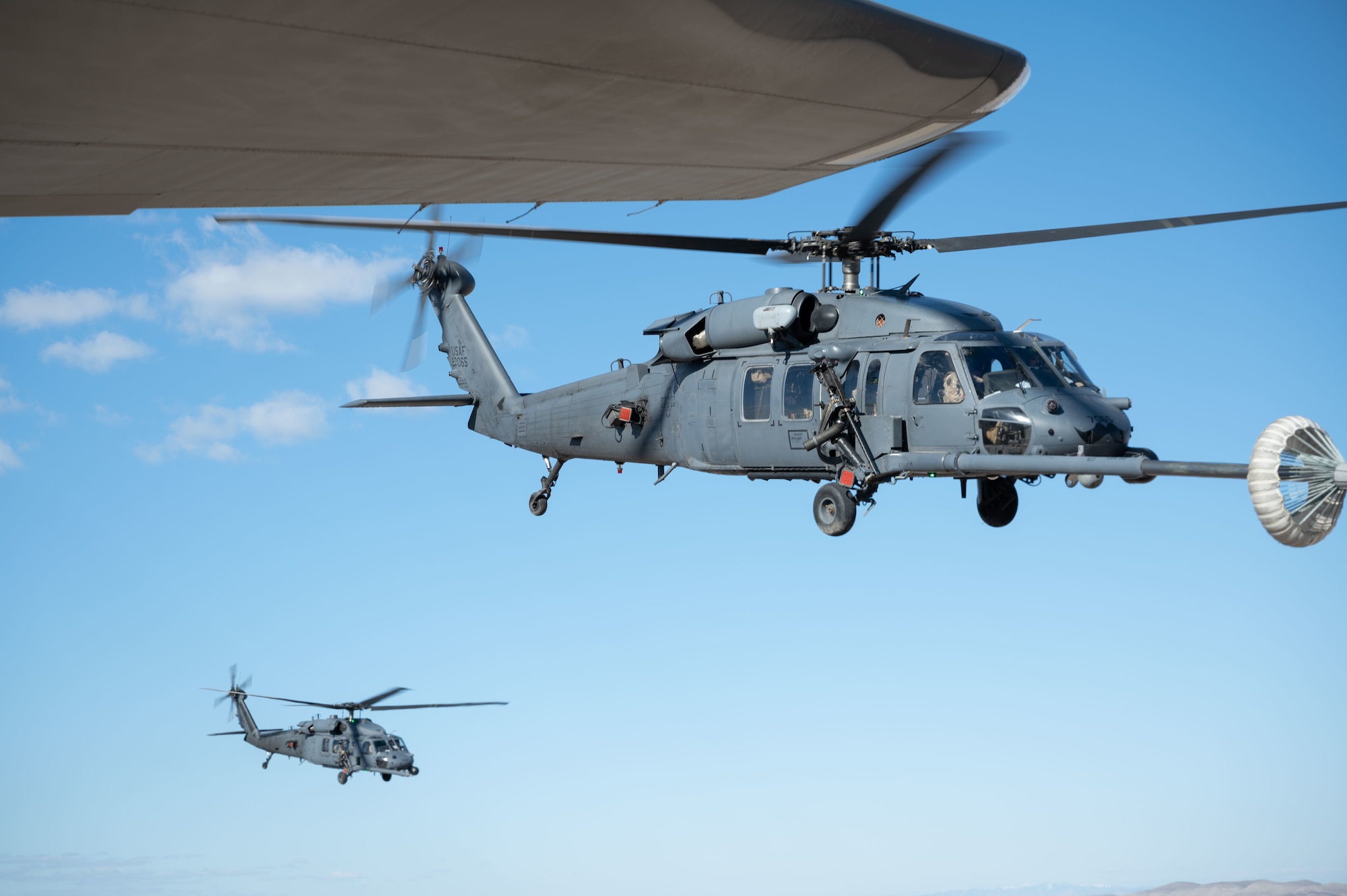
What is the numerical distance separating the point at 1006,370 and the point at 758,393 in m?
3.14

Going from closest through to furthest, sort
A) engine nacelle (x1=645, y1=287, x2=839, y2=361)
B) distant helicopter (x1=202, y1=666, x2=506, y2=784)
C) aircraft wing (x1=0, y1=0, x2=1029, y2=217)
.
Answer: aircraft wing (x1=0, y1=0, x2=1029, y2=217), engine nacelle (x1=645, y1=287, x2=839, y2=361), distant helicopter (x1=202, y1=666, x2=506, y2=784)

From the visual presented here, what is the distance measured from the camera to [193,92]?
5980 millimetres

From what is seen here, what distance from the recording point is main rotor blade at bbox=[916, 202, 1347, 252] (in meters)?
11.0

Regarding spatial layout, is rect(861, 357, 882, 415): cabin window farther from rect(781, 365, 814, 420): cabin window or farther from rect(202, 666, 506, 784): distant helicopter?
rect(202, 666, 506, 784): distant helicopter

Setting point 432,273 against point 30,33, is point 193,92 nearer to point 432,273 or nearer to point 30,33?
point 30,33

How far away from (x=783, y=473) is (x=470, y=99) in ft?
28.0

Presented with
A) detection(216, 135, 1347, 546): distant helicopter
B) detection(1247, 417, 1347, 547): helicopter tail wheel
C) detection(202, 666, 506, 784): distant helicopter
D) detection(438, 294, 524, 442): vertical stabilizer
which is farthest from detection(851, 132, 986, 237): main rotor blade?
detection(202, 666, 506, 784): distant helicopter

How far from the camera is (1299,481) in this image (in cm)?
705

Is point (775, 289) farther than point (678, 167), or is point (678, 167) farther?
point (775, 289)

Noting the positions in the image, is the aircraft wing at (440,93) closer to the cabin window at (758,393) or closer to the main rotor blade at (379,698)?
the cabin window at (758,393)

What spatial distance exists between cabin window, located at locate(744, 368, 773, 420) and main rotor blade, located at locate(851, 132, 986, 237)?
83.1 inches

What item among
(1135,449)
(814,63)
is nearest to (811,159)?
(814,63)

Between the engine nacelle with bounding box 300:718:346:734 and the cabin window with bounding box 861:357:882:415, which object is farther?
the engine nacelle with bounding box 300:718:346:734

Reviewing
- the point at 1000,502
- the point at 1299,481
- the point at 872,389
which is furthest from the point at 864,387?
the point at 1299,481
